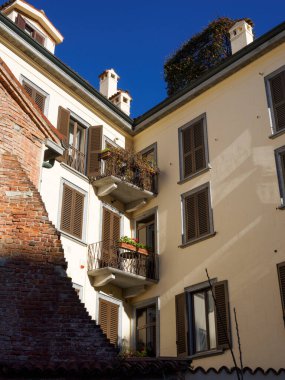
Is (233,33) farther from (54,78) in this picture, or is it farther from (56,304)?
(56,304)

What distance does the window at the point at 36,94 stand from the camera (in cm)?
1877

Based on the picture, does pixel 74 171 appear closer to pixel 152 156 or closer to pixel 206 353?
pixel 152 156

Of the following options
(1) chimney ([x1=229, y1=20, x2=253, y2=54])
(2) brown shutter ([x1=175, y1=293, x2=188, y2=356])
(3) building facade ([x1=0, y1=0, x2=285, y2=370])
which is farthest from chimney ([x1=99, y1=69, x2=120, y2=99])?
(2) brown shutter ([x1=175, y1=293, x2=188, y2=356])

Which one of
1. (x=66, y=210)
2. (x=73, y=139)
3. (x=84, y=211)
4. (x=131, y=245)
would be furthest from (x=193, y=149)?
(x=66, y=210)

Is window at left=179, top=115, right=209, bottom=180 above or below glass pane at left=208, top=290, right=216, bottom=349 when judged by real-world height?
above

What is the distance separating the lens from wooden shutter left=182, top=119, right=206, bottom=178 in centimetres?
1952

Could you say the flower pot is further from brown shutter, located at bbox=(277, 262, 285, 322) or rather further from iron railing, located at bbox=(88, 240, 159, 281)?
brown shutter, located at bbox=(277, 262, 285, 322)

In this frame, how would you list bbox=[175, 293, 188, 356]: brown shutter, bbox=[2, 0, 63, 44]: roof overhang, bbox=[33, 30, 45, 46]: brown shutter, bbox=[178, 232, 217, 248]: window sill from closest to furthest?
bbox=[175, 293, 188, 356]: brown shutter < bbox=[178, 232, 217, 248]: window sill < bbox=[2, 0, 63, 44]: roof overhang < bbox=[33, 30, 45, 46]: brown shutter

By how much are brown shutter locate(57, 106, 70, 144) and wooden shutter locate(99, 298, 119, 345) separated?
5.41 meters

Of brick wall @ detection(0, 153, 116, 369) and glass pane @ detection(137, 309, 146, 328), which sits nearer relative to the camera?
brick wall @ detection(0, 153, 116, 369)

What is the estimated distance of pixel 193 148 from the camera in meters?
19.9

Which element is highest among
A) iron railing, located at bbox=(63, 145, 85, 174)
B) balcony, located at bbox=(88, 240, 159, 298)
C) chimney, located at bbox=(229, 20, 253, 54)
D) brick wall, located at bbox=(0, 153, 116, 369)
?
chimney, located at bbox=(229, 20, 253, 54)

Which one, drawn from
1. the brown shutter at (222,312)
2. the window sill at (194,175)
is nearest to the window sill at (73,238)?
the window sill at (194,175)

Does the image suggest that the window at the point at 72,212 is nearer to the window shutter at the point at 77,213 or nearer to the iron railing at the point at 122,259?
the window shutter at the point at 77,213
